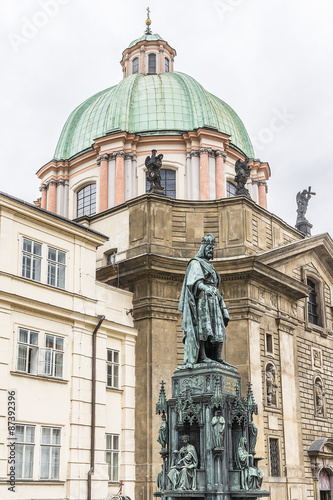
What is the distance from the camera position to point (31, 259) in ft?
85.4

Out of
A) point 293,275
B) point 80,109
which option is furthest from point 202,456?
point 80,109

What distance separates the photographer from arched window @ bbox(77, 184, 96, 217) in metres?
40.2

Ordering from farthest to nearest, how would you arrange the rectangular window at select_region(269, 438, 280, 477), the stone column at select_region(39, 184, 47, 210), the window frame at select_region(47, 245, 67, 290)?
the stone column at select_region(39, 184, 47, 210) < the rectangular window at select_region(269, 438, 280, 477) < the window frame at select_region(47, 245, 67, 290)

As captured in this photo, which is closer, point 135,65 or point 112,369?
point 112,369

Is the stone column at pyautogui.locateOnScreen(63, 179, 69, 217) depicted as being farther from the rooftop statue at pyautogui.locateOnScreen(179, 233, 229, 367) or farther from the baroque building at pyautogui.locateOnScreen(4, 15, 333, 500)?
the rooftop statue at pyautogui.locateOnScreen(179, 233, 229, 367)

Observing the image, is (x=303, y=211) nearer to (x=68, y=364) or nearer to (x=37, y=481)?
(x=68, y=364)

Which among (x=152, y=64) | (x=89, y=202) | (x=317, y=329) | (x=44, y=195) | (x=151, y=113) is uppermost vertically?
(x=152, y=64)

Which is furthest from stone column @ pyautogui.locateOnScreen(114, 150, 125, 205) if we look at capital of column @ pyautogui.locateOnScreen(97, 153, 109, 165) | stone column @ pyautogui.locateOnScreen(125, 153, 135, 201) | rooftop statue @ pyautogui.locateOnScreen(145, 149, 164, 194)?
rooftop statue @ pyautogui.locateOnScreen(145, 149, 164, 194)

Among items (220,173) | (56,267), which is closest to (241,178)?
(220,173)

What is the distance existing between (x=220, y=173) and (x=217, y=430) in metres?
27.3

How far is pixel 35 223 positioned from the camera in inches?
1040

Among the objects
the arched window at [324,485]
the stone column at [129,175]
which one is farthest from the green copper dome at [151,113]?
the arched window at [324,485]

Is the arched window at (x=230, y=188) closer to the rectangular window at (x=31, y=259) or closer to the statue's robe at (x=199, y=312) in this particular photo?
the rectangular window at (x=31, y=259)

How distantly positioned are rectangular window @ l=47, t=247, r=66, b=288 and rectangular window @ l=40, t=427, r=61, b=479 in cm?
546
